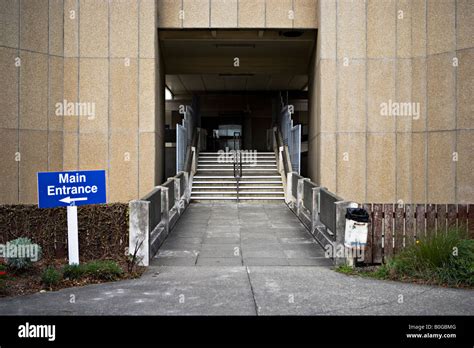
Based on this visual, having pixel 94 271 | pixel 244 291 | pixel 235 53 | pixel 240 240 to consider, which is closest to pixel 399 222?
pixel 240 240

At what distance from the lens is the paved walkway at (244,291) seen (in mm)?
6523

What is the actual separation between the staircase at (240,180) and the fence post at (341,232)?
25.9ft

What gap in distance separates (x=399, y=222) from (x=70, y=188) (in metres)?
6.68

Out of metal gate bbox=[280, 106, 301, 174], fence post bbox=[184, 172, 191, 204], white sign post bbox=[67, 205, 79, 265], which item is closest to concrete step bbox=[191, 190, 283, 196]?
fence post bbox=[184, 172, 191, 204]

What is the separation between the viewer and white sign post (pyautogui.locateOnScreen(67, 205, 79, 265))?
888 cm

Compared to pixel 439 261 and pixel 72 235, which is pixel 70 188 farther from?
pixel 439 261

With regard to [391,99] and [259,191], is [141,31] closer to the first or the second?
[259,191]

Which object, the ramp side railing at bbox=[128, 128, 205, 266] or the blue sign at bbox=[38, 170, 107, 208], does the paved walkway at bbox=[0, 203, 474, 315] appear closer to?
the ramp side railing at bbox=[128, 128, 205, 266]

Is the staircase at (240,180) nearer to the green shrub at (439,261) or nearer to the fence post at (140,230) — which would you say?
the fence post at (140,230)

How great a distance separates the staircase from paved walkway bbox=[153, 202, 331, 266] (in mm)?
1625
